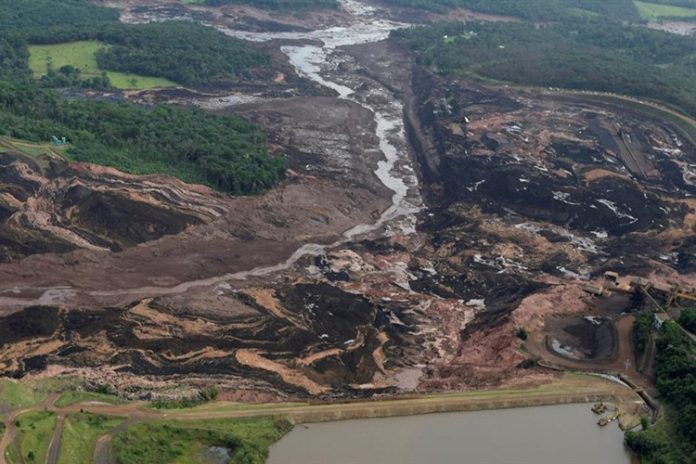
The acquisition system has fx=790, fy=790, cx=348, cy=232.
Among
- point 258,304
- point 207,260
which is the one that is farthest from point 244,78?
point 258,304

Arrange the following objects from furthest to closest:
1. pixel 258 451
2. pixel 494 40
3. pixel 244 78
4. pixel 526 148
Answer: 1. pixel 494 40
2. pixel 244 78
3. pixel 526 148
4. pixel 258 451

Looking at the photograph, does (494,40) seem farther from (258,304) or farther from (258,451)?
(258,451)

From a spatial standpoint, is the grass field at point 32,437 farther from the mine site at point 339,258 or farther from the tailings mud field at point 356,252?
the tailings mud field at point 356,252

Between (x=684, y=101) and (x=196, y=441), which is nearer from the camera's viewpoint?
(x=196, y=441)

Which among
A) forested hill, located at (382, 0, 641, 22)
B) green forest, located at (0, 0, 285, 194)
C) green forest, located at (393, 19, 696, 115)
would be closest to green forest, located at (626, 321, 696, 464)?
green forest, located at (0, 0, 285, 194)

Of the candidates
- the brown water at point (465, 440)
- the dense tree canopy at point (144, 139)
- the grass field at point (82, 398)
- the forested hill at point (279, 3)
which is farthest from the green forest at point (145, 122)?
the forested hill at point (279, 3)

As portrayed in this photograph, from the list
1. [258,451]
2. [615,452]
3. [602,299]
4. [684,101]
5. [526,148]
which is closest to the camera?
[258,451]

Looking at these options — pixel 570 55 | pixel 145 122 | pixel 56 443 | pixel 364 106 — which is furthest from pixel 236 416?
pixel 570 55
